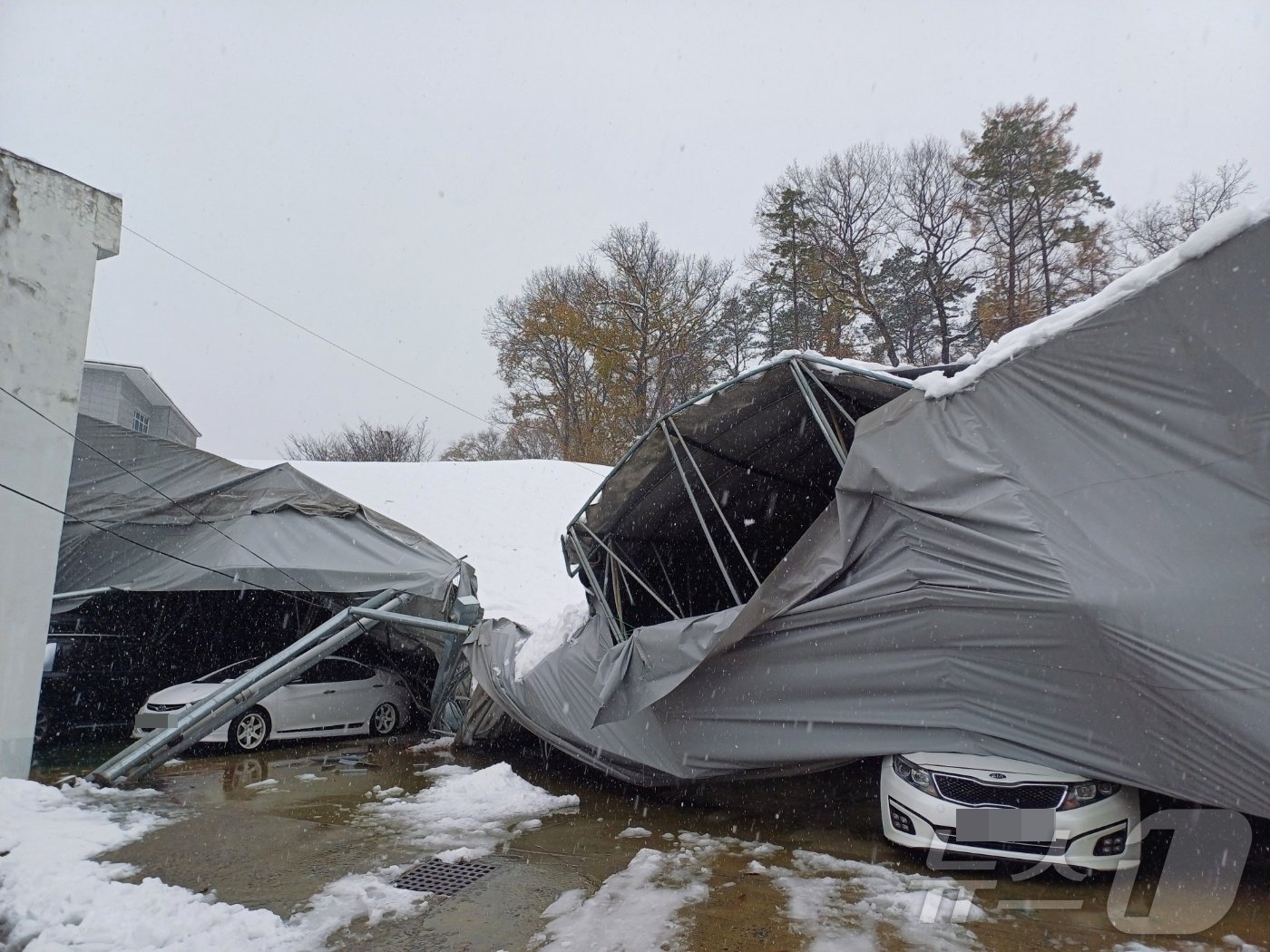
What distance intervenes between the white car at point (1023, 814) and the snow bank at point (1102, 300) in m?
2.31

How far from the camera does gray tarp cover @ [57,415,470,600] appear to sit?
10.3 metres

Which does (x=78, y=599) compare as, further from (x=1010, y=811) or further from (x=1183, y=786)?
(x=1183, y=786)

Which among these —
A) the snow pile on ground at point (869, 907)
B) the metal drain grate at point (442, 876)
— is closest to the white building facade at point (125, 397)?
the metal drain grate at point (442, 876)

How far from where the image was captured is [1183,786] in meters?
4.14

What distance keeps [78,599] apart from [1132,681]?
434 inches

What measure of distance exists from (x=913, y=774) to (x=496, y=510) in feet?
63.4

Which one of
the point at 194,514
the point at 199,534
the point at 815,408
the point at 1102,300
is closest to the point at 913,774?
the point at 815,408

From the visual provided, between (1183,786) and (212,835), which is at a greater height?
(1183,786)

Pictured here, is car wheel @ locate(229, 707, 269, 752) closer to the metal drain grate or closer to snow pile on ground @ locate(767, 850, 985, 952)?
the metal drain grate

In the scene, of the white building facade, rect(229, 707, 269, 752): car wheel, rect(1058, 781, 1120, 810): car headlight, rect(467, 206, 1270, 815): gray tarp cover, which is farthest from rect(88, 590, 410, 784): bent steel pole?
the white building facade

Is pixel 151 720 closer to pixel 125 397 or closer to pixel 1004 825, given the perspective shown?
pixel 1004 825

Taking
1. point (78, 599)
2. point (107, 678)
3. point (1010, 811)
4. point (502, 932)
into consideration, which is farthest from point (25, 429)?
point (1010, 811)

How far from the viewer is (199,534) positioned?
35.2 ft

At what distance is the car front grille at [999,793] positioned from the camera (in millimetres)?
4598
